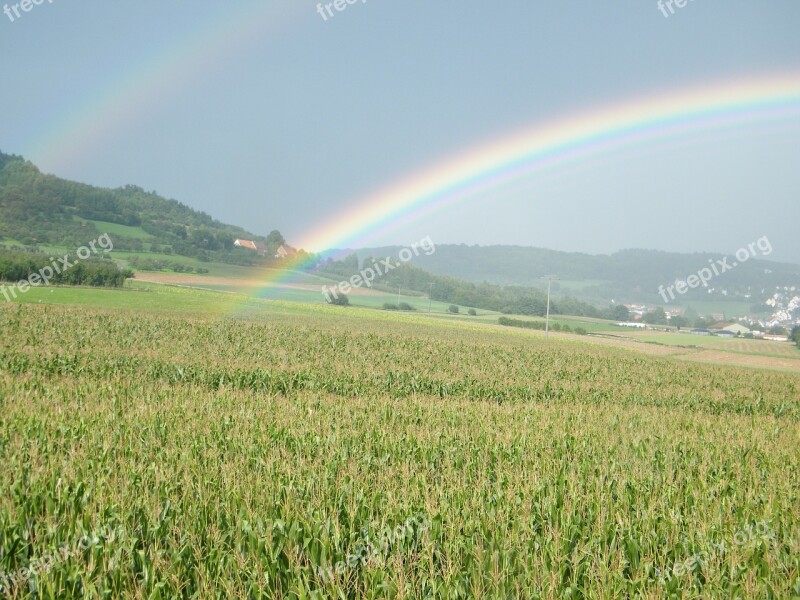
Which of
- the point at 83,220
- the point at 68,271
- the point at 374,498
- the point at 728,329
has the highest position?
the point at 83,220

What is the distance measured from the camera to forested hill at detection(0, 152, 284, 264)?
115625 millimetres

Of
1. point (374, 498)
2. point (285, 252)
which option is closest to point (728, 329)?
point (285, 252)

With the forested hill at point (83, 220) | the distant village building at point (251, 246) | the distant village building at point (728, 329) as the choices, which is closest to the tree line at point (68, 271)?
the forested hill at point (83, 220)

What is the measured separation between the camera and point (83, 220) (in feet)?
419

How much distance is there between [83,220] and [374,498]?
140776mm

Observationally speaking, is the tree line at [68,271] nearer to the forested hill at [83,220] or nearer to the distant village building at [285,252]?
the forested hill at [83,220]

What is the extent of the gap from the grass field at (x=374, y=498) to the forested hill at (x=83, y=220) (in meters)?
112

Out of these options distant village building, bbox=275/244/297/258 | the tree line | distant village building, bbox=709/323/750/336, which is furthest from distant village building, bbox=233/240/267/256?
distant village building, bbox=709/323/750/336

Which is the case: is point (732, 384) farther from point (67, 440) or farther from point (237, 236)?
point (237, 236)

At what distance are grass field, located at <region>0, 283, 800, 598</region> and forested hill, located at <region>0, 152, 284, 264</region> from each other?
11206 cm

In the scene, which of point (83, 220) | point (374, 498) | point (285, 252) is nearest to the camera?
point (374, 498)

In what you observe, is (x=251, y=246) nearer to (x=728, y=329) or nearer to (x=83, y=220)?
(x=83, y=220)

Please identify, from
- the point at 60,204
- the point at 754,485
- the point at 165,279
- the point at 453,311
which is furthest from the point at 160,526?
the point at 60,204

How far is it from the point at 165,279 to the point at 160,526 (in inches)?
3869
